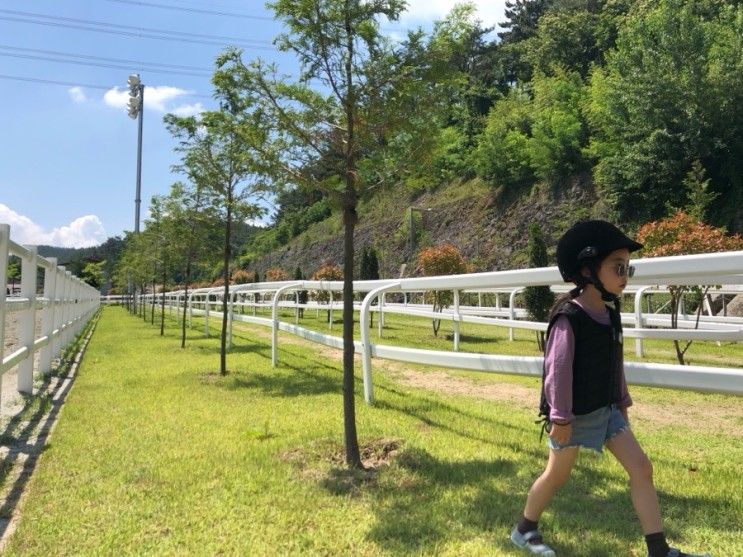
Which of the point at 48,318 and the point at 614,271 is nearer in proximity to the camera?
the point at 614,271

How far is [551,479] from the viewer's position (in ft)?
7.65

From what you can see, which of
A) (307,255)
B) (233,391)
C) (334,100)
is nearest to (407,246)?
(307,255)

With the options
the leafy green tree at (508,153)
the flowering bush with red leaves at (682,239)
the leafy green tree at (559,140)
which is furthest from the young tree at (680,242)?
the leafy green tree at (508,153)

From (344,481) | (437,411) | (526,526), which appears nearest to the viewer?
(526,526)

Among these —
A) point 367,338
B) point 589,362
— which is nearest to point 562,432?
point 589,362

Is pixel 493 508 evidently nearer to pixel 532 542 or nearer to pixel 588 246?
pixel 532 542

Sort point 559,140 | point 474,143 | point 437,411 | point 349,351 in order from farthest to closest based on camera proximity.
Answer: point 474,143, point 559,140, point 437,411, point 349,351

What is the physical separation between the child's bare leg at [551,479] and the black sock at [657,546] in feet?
1.18

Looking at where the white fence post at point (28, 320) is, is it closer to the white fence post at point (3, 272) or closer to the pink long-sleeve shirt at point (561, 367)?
the white fence post at point (3, 272)

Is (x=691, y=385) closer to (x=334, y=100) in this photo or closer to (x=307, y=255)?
(x=334, y=100)

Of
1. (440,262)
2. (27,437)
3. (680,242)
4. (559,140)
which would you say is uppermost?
(559,140)

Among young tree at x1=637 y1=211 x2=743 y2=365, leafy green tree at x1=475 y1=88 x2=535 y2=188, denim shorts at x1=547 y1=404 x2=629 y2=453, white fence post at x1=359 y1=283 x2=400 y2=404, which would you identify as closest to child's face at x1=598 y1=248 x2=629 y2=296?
denim shorts at x1=547 y1=404 x2=629 y2=453

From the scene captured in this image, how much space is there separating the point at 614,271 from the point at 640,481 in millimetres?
806

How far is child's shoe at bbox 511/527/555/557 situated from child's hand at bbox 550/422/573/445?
1.37 feet
